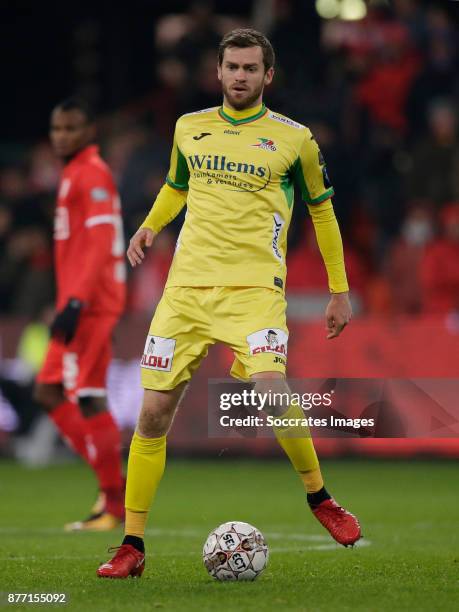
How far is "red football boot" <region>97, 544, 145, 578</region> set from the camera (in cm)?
614

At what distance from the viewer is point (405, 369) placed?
43.2 ft

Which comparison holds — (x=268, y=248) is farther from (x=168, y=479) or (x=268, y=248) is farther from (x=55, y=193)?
(x=55, y=193)

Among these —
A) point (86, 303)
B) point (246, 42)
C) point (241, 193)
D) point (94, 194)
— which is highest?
point (246, 42)

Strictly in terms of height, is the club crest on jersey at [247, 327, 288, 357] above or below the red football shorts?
above

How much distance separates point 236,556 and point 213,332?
38.9 inches

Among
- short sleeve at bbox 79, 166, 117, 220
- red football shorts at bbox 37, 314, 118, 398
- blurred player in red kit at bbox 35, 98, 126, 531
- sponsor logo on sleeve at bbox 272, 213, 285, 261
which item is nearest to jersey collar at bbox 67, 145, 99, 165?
blurred player in red kit at bbox 35, 98, 126, 531

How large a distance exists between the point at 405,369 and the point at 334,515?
682cm

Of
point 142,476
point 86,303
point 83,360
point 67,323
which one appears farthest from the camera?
point 83,360

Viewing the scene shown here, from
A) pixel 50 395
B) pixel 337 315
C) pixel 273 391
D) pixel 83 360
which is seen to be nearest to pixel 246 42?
pixel 337 315

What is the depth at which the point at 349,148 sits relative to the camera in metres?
15.2

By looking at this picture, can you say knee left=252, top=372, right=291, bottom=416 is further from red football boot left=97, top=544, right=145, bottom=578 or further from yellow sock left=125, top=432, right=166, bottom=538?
red football boot left=97, top=544, right=145, bottom=578

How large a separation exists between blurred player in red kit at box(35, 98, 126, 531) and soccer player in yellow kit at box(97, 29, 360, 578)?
223 cm

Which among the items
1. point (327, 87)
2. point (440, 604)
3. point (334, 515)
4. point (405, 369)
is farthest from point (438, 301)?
point (440, 604)

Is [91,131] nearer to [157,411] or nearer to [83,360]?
[83,360]
